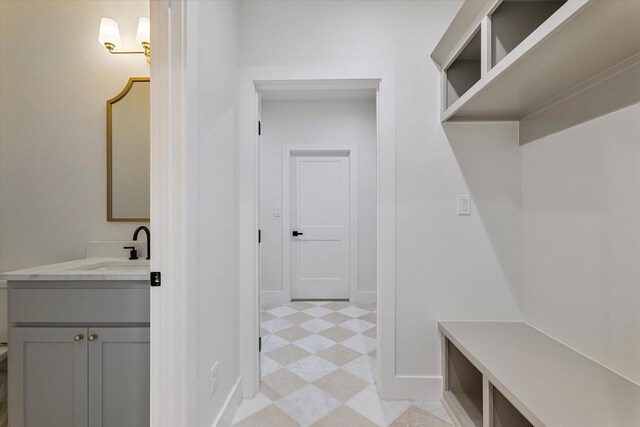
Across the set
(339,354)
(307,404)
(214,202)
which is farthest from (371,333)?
(214,202)

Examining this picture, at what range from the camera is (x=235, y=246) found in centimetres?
184

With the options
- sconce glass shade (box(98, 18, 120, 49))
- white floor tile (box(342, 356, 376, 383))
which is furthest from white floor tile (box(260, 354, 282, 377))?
sconce glass shade (box(98, 18, 120, 49))

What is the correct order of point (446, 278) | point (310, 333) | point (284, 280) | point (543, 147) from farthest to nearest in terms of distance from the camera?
point (284, 280) < point (310, 333) < point (446, 278) < point (543, 147)

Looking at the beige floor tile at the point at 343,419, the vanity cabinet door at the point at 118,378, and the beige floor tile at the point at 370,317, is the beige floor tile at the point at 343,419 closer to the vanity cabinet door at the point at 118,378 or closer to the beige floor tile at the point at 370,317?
the vanity cabinet door at the point at 118,378

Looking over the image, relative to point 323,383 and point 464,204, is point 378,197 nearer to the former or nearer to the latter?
point 464,204

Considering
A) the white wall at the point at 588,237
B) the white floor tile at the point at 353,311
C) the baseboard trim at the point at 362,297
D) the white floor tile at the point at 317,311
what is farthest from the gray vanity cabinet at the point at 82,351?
the baseboard trim at the point at 362,297

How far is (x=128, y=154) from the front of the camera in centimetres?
195

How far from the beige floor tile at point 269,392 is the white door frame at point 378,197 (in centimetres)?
8

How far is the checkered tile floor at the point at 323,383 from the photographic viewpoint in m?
1.72

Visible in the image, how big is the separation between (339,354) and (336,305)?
4.33 feet

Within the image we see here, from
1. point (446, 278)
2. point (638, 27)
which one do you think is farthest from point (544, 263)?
point (638, 27)

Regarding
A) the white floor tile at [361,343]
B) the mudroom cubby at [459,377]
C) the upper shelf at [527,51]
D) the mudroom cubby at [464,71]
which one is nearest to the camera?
the upper shelf at [527,51]

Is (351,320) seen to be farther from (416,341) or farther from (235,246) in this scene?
(235,246)

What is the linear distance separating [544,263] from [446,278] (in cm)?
52
